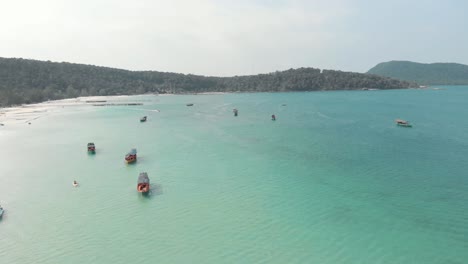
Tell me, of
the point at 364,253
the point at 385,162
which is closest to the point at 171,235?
the point at 364,253

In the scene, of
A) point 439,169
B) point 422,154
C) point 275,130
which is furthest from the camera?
point 275,130

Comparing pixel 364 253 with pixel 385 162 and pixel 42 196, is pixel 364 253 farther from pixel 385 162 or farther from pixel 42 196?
pixel 42 196

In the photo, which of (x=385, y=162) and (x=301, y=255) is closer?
(x=301, y=255)

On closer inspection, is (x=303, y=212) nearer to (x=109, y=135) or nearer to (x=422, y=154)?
(x=422, y=154)

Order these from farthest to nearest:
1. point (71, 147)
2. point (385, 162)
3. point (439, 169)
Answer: point (71, 147), point (385, 162), point (439, 169)

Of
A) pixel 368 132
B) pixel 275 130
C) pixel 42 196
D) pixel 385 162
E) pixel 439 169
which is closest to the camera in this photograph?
pixel 42 196

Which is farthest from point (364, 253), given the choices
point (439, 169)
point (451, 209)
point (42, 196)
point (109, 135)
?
point (109, 135)
